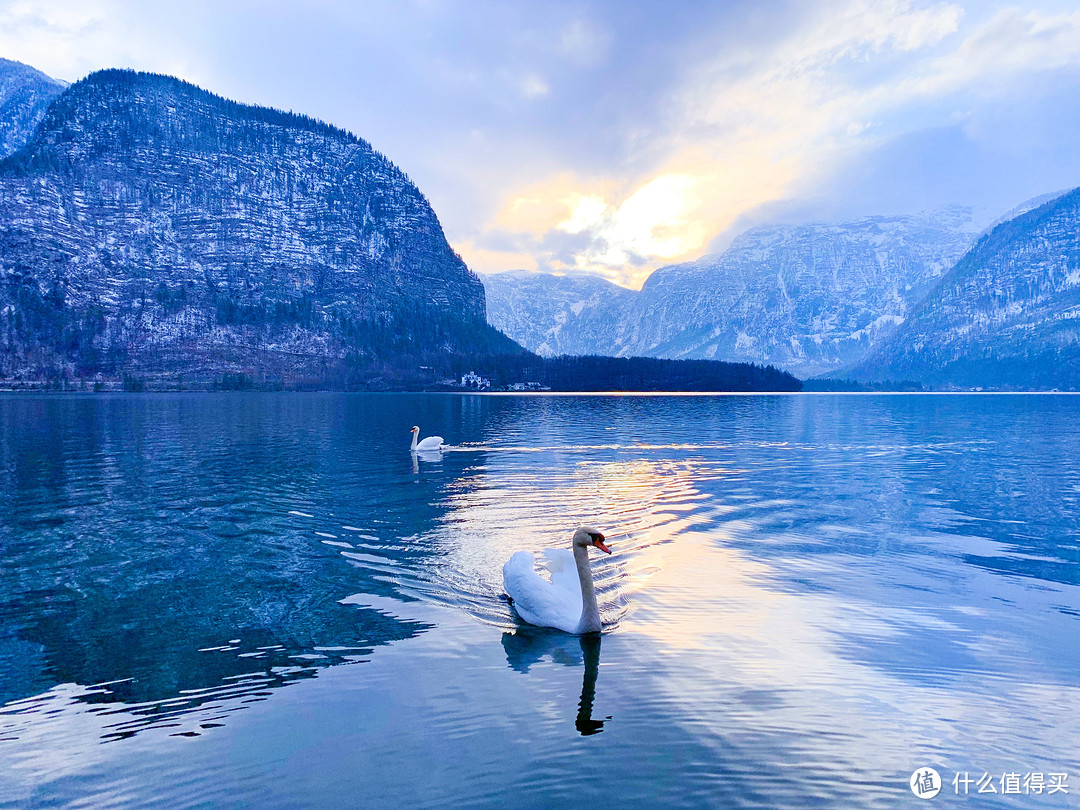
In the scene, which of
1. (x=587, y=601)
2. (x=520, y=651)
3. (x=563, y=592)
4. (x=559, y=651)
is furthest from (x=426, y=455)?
(x=559, y=651)

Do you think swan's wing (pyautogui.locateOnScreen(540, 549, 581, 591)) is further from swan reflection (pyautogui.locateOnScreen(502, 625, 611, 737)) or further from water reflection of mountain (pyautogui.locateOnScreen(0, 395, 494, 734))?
water reflection of mountain (pyautogui.locateOnScreen(0, 395, 494, 734))

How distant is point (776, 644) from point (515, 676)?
21.1ft

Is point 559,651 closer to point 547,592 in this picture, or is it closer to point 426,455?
point 547,592

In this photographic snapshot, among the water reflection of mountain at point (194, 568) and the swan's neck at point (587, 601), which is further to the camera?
the swan's neck at point (587, 601)

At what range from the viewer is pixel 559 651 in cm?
1530

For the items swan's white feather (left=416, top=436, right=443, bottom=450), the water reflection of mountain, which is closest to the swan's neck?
the water reflection of mountain

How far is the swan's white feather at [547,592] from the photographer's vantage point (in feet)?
54.1

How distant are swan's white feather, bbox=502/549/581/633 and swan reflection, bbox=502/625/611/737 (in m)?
0.33

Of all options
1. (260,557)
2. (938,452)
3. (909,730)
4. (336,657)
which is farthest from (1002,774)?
(938,452)

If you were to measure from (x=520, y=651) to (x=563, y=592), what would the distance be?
8.05 feet

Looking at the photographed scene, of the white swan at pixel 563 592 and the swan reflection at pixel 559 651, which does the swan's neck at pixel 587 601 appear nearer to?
the white swan at pixel 563 592

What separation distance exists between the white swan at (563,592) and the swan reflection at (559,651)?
29cm

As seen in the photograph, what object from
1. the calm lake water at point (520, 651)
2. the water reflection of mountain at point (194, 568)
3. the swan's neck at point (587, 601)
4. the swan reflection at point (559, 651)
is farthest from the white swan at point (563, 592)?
A: the water reflection of mountain at point (194, 568)

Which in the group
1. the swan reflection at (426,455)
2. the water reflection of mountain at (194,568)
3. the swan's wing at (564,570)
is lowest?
the water reflection of mountain at (194,568)
